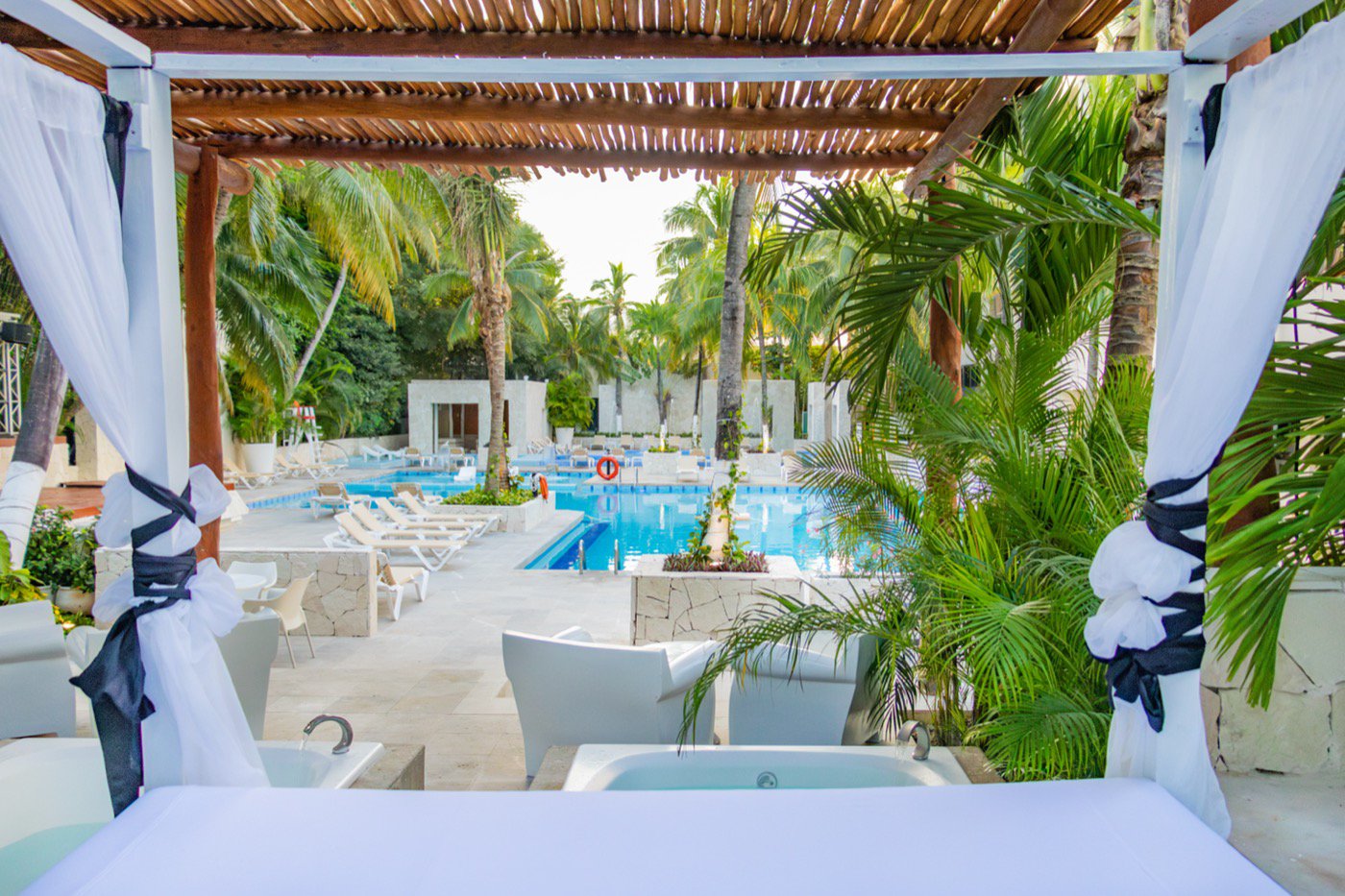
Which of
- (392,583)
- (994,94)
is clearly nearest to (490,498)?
(392,583)

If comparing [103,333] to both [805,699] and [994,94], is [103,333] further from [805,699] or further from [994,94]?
[994,94]

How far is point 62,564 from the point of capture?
22.1ft

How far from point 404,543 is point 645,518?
5.90 metres

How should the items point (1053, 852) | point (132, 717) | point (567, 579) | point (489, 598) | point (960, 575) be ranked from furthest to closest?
point (567, 579), point (489, 598), point (960, 575), point (132, 717), point (1053, 852)

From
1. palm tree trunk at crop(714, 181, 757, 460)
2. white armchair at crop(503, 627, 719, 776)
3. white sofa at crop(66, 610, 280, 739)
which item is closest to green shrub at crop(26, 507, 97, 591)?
white sofa at crop(66, 610, 280, 739)

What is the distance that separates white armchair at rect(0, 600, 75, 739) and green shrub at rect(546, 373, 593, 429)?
25.7 metres

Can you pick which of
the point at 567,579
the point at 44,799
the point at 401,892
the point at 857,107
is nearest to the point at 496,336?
the point at 567,579

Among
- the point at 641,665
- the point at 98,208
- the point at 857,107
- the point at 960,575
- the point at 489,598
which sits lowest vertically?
the point at 489,598

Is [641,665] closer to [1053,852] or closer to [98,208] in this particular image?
[1053,852]

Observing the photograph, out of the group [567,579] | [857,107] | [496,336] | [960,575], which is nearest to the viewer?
[960,575]

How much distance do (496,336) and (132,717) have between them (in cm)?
1073

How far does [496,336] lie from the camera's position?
12734 mm

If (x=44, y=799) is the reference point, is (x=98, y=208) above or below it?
above

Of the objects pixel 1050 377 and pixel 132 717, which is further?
pixel 1050 377
